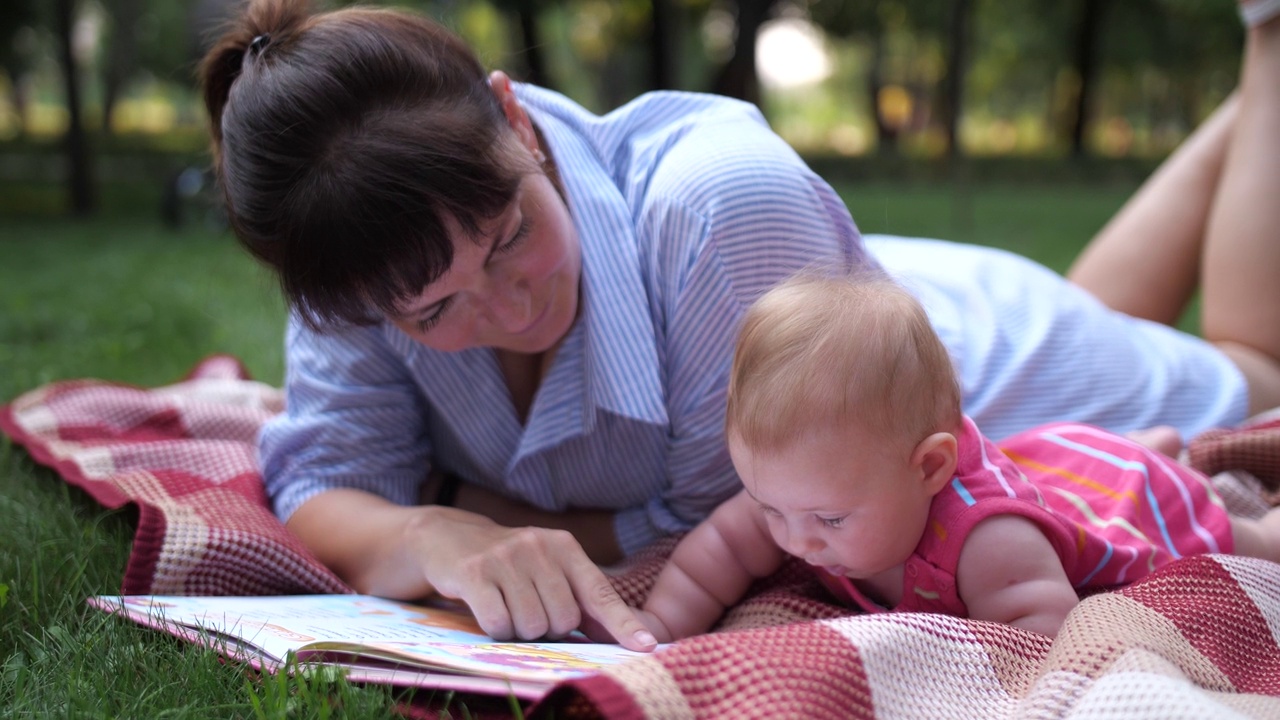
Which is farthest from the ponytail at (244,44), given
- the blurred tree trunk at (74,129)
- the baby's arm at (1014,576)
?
the blurred tree trunk at (74,129)

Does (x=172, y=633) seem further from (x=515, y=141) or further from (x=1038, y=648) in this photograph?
(x=1038, y=648)

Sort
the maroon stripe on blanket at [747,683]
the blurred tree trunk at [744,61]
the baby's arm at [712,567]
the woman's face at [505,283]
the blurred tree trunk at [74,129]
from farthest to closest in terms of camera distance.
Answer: the blurred tree trunk at [744,61] → the blurred tree trunk at [74,129] → the baby's arm at [712,567] → the woman's face at [505,283] → the maroon stripe on blanket at [747,683]

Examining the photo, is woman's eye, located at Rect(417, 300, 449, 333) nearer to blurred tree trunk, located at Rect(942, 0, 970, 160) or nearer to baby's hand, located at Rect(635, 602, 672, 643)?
baby's hand, located at Rect(635, 602, 672, 643)

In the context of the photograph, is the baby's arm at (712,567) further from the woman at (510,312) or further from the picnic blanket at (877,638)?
the woman at (510,312)

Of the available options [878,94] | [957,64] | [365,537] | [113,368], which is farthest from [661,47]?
[365,537]

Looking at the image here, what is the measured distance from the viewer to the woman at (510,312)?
1548mm

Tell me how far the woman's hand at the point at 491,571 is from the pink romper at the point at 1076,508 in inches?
14.9

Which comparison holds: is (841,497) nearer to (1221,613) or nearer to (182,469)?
(1221,613)

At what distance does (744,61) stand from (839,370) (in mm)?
14512

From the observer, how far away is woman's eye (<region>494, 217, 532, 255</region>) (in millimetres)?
1651

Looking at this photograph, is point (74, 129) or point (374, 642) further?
point (74, 129)

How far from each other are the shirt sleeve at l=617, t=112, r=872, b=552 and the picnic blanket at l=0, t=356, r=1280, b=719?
0.61 feet

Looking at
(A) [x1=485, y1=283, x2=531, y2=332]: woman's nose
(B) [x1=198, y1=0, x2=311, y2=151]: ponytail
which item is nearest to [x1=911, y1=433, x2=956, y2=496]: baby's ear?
(A) [x1=485, y1=283, x2=531, y2=332]: woman's nose

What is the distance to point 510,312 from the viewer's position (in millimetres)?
1702
